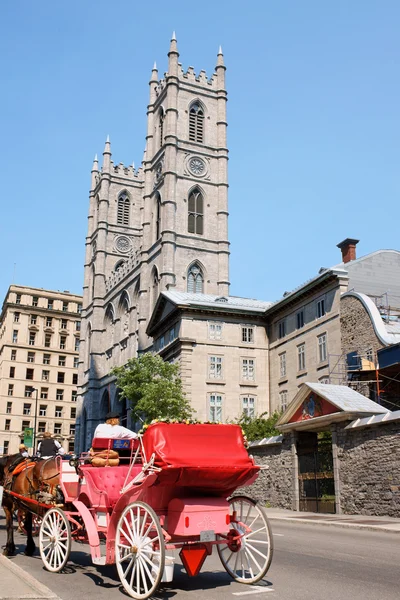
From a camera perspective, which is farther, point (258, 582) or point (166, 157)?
point (166, 157)

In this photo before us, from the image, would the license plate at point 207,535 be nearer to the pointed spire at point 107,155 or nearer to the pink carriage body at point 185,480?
the pink carriage body at point 185,480

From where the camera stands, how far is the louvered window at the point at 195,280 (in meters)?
67.2

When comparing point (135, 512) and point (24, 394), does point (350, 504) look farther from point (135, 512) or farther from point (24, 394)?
point (24, 394)

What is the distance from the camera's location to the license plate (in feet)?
22.9

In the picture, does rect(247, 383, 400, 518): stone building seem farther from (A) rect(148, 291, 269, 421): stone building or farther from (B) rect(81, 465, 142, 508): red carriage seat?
(A) rect(148, 291, 269, 421): stone building

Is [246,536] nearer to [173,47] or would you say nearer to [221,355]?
[221,355]

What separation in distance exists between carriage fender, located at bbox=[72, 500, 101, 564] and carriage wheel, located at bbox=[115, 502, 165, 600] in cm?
41

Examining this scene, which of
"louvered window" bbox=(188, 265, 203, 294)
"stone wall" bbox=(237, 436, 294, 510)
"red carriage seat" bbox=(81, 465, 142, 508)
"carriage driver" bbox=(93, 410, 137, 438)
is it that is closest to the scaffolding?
"stone wall" bbox=(237, 436, 294, 510)

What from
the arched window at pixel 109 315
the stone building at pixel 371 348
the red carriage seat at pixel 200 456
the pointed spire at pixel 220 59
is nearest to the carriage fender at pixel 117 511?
the red carriage seat at pixel 200 456

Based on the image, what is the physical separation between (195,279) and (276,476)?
41.1 m

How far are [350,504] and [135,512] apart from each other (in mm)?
17889

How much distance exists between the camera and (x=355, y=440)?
75.5 ft

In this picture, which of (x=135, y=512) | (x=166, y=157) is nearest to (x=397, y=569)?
(x=135, y=512)

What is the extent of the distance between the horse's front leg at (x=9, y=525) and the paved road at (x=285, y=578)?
0.59ft
